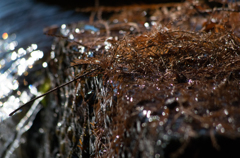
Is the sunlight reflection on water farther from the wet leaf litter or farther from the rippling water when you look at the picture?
the wet leaf litter

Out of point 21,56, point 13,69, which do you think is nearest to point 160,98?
point 13,69

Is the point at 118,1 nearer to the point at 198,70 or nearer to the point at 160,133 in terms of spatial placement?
the point at 198,70

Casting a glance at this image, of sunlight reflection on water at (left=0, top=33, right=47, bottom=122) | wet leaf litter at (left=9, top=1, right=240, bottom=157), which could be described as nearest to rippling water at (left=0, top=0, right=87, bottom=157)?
sunlight reflection on water at (left=0, top=33, right=47, bottom=122)

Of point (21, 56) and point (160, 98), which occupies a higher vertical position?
point (160, 98)

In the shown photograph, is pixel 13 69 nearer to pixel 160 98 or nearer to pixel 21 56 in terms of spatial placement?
pixel 21 56

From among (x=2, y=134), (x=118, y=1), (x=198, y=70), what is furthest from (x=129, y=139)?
(x=118, y=1)

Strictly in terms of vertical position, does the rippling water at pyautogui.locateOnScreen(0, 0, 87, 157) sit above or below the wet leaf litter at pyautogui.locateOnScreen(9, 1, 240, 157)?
below
